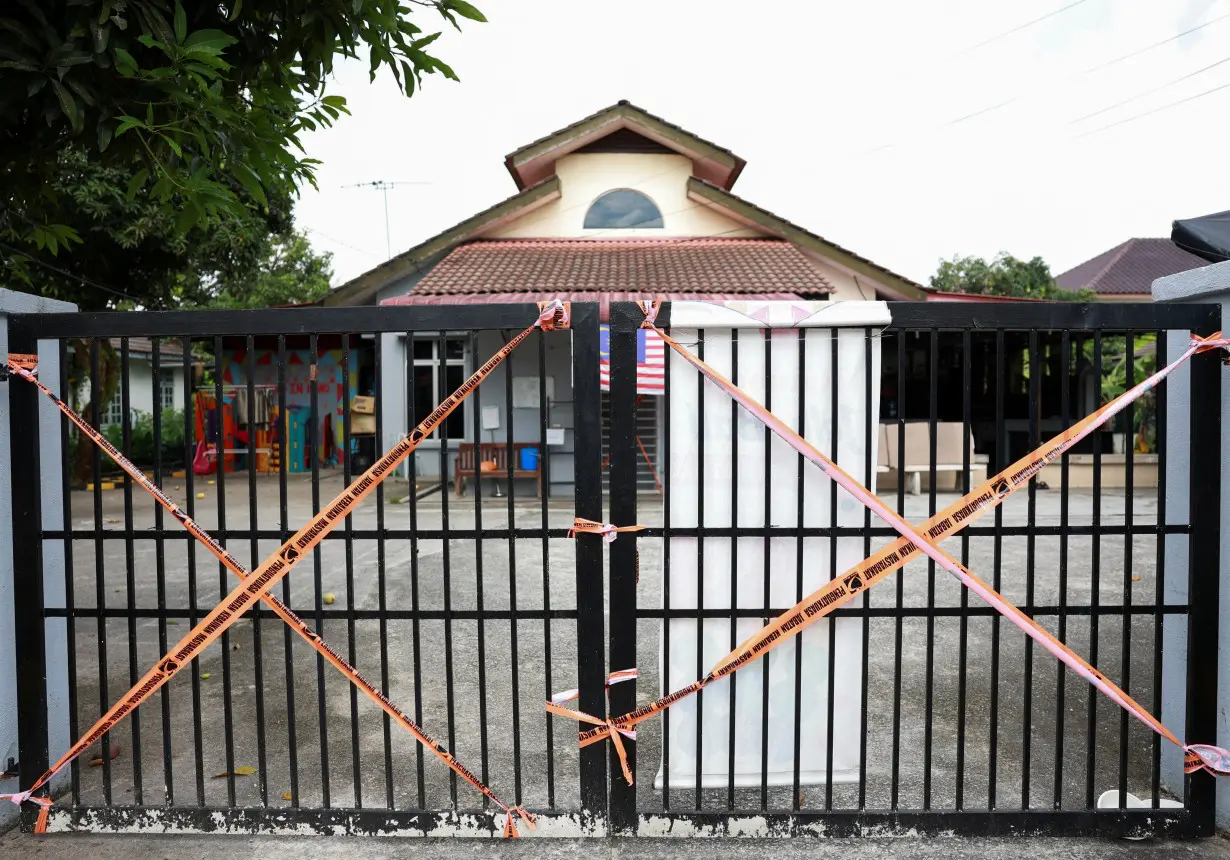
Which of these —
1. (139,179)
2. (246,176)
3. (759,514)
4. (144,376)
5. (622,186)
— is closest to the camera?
(759,514)

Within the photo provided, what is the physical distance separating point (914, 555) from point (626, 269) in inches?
440

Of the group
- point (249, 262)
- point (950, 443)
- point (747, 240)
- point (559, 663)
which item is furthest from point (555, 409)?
point (559, 663)

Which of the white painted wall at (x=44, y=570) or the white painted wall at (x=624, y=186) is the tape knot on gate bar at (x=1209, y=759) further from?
the white painted wall at (x=624, y=186)

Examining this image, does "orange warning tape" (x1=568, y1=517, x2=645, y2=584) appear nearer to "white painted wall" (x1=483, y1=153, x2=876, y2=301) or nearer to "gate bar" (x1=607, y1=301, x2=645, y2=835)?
"gate bar" (x1=607, y1=301, x2=645, y2=835)

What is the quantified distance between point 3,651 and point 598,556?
2.52 m

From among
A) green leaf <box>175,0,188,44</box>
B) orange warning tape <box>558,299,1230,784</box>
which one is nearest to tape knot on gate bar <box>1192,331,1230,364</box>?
orange warning tape <box>558,299,1230,784</box>

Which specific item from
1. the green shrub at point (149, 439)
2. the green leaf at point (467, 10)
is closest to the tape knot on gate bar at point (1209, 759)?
the green leaf at point (467, 10)

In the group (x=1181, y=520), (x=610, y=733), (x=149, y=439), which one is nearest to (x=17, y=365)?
(x=610, y=733)

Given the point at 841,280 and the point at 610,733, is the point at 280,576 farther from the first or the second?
the point at 841,280

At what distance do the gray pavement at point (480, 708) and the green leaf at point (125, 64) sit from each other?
178 cm

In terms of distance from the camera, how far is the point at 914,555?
3199 millimetres

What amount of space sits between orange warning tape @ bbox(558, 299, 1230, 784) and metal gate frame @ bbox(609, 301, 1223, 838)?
7 cm

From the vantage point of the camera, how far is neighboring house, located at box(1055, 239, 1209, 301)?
35.1m

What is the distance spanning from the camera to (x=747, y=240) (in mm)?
15992
